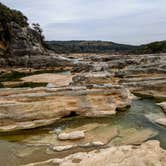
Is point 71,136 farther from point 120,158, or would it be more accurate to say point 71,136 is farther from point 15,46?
point 15,46

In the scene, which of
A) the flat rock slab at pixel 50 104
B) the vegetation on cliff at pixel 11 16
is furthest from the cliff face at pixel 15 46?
the flat rock slab at pixel 50 104

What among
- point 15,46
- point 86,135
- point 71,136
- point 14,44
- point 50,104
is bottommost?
point 86,135

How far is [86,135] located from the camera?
14.9 meters

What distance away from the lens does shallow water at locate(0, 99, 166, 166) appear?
41.7ft

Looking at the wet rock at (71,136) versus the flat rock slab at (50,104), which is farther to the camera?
the flat rock slab at (50,104)

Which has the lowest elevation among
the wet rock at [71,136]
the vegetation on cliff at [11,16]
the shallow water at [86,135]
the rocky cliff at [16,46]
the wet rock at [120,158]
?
the shallow water at [86,135]

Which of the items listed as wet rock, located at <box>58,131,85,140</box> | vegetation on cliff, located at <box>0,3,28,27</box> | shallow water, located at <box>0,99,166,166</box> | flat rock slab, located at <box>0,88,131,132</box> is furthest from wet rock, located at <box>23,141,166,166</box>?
vegetation on cliff, located at <box>0,3,28,27</box>

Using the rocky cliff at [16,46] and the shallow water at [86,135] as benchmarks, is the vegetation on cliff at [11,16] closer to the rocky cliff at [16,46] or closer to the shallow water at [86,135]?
the rocky cliff at [16,46]

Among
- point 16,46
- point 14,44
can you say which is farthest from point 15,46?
point 14,44

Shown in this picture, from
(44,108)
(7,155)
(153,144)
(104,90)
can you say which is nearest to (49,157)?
(7,155)

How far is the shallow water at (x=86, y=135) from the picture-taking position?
41.7 ft

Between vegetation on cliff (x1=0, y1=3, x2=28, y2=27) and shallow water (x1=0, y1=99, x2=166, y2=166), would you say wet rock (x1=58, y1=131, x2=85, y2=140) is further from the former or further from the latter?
vegetation on cliff (x1=0, y1=3, x2=28, y2=27)

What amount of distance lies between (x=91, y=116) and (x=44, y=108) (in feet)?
10.3

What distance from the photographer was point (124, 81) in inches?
1201
